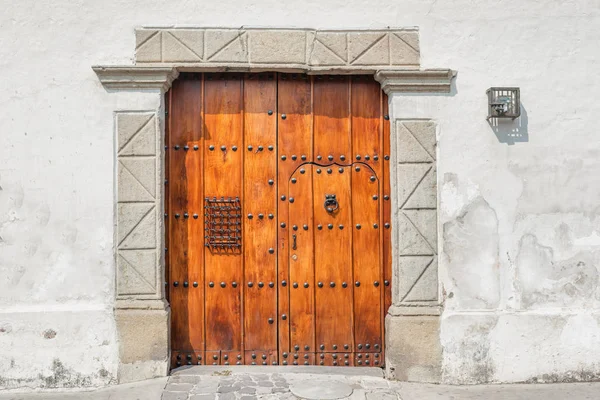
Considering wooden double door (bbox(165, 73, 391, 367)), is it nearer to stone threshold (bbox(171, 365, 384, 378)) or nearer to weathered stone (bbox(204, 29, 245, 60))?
stone threshold (bbox(171, 365, 384, 378))

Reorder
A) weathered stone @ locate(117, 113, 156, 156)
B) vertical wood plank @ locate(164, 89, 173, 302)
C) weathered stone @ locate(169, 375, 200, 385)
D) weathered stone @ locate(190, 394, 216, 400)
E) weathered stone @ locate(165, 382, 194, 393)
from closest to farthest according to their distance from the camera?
weathered stone @ locate(190, 394, 216, 400) → weathered stone @ locate(165, 382, 194, 393) → weathered stone @ locate(169, 375, 200, 385) → weathered stone @ locate(117, 113, 156, 156) → vertical wood plank @ locate(164, 89, 173, 302)

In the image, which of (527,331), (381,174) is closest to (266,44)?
(381,174)

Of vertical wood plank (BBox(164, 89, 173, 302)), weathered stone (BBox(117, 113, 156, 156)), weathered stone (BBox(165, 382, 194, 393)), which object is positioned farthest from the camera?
vertical wood plank (BBox(164, 89, 173, 302))

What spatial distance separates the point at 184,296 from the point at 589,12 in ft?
11.6

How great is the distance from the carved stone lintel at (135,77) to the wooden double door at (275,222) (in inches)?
7.7

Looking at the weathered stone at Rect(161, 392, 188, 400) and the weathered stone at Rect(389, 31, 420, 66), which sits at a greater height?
the weathered stone at Rect(389, 31, 420, 66)

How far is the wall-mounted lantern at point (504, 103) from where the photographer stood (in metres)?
4.09

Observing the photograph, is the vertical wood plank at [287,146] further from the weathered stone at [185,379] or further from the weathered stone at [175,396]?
the weathered stone at [175,396]

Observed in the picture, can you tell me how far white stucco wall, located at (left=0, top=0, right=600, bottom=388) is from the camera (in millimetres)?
4078

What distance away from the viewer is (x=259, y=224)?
432cm

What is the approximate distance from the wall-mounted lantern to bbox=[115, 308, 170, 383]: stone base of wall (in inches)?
106

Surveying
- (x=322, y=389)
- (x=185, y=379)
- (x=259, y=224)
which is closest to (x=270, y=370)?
(x=322, y=389)

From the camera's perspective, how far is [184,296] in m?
4.29

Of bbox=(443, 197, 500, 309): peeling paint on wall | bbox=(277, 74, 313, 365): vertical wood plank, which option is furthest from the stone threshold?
bbox=(443, 197, 500, 309): peeling paint on wall
